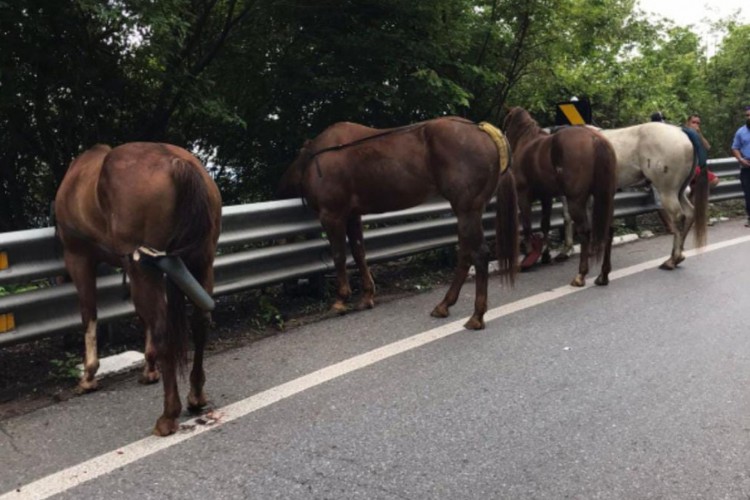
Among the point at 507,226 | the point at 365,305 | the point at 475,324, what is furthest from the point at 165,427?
the point at 507,226

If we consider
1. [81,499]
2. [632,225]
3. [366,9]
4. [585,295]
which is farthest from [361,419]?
[632,225]

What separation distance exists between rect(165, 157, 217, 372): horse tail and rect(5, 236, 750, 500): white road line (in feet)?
1.17

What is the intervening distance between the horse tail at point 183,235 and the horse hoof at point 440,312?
8.24 feet

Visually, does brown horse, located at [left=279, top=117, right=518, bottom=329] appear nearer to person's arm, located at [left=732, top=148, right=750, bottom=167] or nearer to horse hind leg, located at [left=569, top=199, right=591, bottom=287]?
horse hind leg, located at [left=569, top=199, right=591, bottom=287]

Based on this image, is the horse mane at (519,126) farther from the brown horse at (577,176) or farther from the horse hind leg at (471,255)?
the horse hind leg at (471,255)

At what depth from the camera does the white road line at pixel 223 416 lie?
2.83 m

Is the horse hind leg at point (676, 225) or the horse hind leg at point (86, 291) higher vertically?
the horse hind leg at point (86, 291)

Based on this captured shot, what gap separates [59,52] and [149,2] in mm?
1216

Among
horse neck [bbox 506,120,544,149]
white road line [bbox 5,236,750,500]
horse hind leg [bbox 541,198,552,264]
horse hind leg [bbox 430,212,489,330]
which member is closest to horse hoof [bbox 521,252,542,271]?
horse hind leg [bbox 541,198,552,264]

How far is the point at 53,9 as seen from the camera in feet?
17.5

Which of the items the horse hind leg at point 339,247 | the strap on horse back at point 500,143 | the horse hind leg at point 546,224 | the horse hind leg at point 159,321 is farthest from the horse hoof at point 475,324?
the horse hind leg at point 546,224

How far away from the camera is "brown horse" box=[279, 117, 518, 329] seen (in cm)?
532

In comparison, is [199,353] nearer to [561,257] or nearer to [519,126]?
[519,126]

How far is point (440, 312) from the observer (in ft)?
17.7
